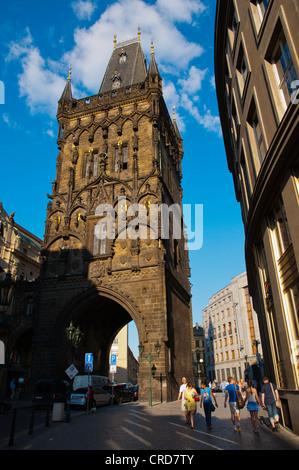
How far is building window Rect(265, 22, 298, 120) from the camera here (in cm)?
984

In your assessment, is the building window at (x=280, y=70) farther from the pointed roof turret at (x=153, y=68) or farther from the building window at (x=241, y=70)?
the pointed roof turret at (x=153, y=68)

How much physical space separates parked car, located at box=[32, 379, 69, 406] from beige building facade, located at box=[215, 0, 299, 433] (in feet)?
39.1

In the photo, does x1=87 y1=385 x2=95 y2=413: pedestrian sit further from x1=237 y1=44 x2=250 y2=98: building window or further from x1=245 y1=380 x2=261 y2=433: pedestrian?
x1=237 y1=44 x2=250 y2=98: building window

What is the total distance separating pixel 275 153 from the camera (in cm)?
958

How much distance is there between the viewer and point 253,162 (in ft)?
43.6

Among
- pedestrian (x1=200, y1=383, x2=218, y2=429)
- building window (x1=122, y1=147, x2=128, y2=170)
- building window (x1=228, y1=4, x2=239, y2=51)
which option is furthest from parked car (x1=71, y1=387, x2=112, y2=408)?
building window (x1=228, y1=4, x2=239, y2=51)

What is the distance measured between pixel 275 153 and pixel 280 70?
119 inches

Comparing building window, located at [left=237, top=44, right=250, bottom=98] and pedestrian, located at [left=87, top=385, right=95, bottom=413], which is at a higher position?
building window, located at [left=237, top=44, right=250, bottom=98]

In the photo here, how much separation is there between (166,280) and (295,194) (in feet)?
56.2

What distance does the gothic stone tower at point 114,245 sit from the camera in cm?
2472

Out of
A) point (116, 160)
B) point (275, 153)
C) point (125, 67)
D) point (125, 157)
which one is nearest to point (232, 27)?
point (275, 153)

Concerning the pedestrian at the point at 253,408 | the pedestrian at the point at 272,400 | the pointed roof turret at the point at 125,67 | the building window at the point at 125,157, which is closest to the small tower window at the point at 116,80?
the pointed roof turret at the point at 125,67

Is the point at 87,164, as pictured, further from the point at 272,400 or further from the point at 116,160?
the point at 272,400

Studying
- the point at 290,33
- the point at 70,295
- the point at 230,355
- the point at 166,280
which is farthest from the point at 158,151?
the point at 230,355
